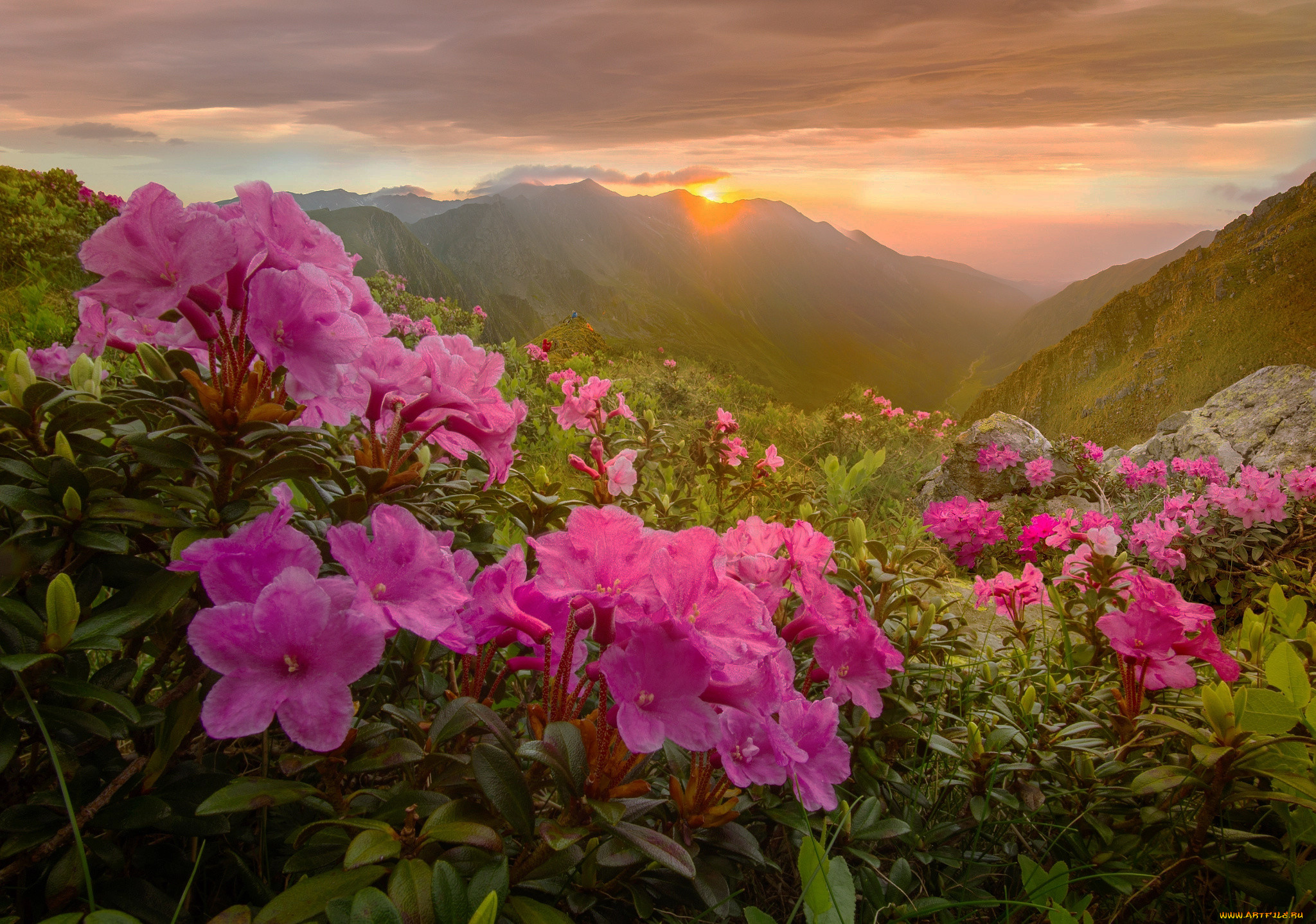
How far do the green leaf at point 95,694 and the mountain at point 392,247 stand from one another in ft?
132

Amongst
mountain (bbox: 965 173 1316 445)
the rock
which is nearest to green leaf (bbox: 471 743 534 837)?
the rock

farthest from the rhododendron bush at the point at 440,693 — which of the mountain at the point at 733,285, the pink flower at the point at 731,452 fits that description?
the mountain at the point at 733,285

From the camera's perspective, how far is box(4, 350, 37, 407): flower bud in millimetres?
1227

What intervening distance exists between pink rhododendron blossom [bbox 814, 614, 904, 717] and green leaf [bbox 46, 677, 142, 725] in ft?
3.53

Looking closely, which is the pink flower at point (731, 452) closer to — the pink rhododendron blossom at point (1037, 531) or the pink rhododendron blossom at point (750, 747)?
the pink rhododendron blossom at point (1037, 531)

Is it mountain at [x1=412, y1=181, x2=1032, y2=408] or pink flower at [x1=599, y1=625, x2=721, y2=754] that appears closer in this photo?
pink flower at [x1=599, y1=625, x2=721, y2=754]

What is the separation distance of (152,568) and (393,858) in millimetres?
663

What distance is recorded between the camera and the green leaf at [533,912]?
82 cm

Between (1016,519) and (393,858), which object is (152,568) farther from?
(1016,519)

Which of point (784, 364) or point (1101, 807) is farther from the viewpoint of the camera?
point (784, 364)

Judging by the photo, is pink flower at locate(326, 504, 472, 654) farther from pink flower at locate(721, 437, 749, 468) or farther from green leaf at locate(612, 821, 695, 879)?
pink flower at locate(721, 437, 749, 468)

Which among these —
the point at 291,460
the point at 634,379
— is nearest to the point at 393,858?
the point at 291,460

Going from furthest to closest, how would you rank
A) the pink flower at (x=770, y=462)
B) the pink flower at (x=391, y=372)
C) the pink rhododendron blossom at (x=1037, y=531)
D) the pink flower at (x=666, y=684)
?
the pink rhododendron blossom at (x=1037, y=531), the pink flower at (x=770, y=462), the pink flower at (x=391, y=372), the pink flower at (x=666, y=684)

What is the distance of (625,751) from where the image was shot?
3.02ft
